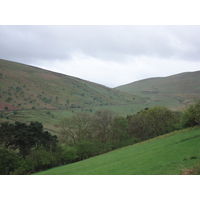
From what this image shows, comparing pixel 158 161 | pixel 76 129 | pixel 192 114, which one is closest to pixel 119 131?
pixel 76 129

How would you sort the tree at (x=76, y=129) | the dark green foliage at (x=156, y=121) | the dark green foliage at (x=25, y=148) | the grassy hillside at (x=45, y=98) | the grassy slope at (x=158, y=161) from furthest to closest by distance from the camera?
the grassy hillside at (x=45, y=98) → the dark green foliage at (x=156, y=121) → the tree at (x=76, y=129) → the dark green foliage at (x=25, y=148) → the grassy slope at (x=158, y=161)

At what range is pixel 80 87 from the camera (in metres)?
178

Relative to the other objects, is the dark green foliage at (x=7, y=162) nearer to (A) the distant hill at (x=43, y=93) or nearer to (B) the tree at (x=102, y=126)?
(B) the tree at (x=102, y=126)

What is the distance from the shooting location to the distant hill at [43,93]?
383ft

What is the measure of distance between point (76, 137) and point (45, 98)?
276ft

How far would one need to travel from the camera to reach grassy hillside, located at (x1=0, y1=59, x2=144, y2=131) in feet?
329

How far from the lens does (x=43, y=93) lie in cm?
13938

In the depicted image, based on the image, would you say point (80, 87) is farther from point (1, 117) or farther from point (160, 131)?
point (160, 131)

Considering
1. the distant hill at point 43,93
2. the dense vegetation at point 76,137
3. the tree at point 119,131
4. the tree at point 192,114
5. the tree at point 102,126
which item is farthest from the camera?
the distant hill at point 43,93

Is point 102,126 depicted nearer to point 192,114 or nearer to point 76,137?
point 76,137

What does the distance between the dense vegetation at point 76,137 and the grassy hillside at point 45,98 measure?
31742 millimetres

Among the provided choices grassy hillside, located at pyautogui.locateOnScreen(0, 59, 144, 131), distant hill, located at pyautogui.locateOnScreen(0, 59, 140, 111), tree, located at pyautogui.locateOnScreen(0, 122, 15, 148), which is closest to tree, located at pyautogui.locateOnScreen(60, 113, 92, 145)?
tree, located at pyautogui.locateOnScreen(0, 122, 15, 148)

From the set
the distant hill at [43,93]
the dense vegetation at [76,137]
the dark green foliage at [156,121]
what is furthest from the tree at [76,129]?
the distant hill at [43,93]
